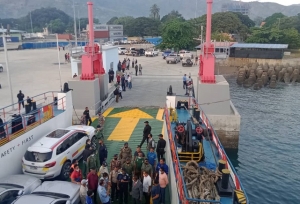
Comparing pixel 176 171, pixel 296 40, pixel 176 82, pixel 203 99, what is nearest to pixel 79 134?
pixel 176 171

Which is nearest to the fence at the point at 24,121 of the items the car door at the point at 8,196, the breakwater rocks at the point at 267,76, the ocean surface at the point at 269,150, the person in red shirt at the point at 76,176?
the car door at the point at 8,196

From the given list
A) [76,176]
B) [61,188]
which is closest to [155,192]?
[76,176]

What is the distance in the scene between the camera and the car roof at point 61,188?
954 cm

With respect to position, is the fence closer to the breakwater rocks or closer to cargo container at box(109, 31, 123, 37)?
the breakwater rocks

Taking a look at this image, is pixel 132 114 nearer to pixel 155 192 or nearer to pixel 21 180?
pixel 21 180

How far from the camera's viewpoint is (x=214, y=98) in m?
18.9

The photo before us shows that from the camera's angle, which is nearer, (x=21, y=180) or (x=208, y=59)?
(x=21, y=180)

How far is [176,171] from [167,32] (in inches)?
2160

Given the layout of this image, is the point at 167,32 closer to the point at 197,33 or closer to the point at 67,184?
the point at 197,33

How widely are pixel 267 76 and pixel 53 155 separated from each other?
3815cm

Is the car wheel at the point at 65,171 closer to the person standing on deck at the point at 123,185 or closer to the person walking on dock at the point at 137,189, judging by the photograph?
the person standing on deck at the point at 123,185

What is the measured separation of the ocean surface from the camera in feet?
49.2

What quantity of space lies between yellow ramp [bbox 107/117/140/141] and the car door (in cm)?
712

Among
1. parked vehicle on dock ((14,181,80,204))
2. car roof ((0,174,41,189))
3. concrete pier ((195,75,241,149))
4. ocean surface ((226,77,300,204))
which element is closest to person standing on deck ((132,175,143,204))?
parked vehicle on dock ((14,181,80,204))
